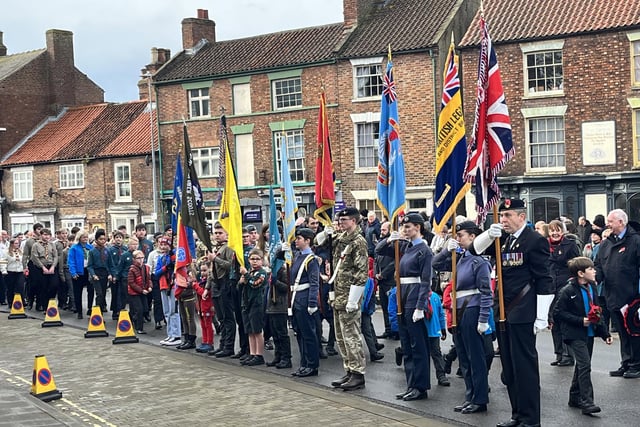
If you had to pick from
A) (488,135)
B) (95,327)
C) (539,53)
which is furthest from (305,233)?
(539,53)

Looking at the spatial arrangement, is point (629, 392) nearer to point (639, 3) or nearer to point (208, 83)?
point (639, 3)

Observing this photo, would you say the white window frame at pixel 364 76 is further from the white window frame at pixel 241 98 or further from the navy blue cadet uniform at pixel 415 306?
the navy blue cadet uniform at pixel 415 306

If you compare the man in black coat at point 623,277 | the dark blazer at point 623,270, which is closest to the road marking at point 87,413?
the man in black coat at point 623,277

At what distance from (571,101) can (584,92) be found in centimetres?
53

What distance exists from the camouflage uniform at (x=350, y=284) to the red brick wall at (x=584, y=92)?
20356 mm

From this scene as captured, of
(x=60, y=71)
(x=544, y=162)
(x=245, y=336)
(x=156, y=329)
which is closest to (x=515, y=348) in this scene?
(x=245, y=336)

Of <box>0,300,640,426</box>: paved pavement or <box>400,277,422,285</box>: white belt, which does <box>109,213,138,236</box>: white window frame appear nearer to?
<box>0,300,640,426</box>: paved pavement

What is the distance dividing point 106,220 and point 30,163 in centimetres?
677

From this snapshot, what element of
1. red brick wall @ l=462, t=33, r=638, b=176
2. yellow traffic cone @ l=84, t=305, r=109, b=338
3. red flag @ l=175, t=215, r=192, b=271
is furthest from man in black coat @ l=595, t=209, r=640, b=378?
red brick wall @ l=462, t=33, r=638, b=176

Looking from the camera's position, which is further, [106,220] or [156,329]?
[106,220]

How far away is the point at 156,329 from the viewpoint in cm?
1911

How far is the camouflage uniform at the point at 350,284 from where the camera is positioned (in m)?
11.6

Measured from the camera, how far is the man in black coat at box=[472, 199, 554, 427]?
9062 mm

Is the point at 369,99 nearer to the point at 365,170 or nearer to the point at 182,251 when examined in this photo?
the point at 365,170
